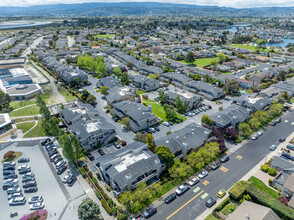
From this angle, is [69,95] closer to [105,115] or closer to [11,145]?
[105,115]

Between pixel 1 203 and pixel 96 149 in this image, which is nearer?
pixel 1 203

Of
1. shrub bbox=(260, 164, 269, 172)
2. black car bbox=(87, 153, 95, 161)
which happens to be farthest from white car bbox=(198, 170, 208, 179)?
black car bbox=(87, 153, 95, 161)

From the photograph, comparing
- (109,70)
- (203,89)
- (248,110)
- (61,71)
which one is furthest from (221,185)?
(61,71)

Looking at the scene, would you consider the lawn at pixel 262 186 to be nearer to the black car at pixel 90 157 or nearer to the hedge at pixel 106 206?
the hedge at pixel 106 206

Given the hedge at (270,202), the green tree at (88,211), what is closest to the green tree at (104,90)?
the green tree at (88,211)

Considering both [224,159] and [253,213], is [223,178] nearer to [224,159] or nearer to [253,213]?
[224,159]

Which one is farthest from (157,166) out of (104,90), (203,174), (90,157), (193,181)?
(104,90)

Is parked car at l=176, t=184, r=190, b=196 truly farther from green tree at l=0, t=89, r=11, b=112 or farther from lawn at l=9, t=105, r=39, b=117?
green tree at l=0, t=89, r=11, b=112
